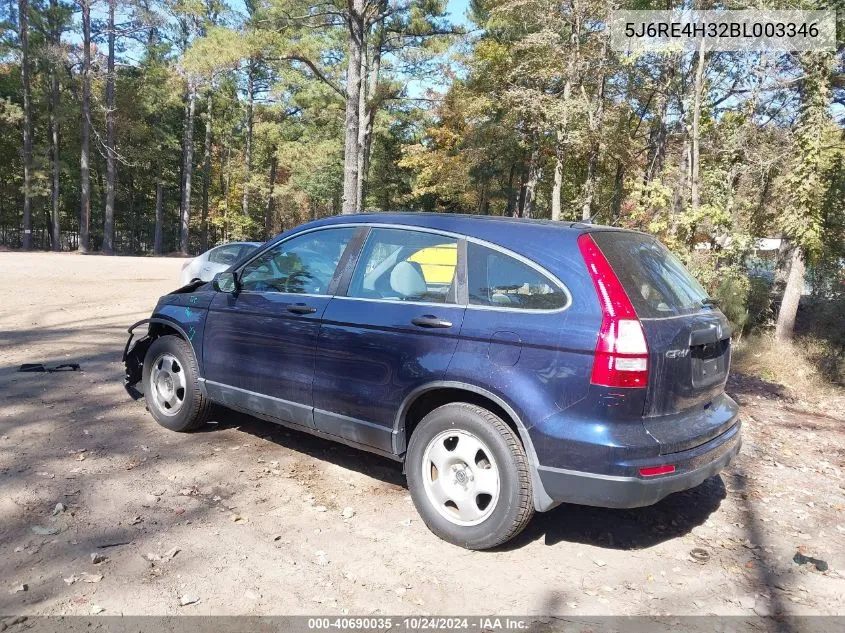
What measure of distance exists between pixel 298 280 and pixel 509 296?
1624 mm

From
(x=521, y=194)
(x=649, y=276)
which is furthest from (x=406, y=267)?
(x=521, y=194)

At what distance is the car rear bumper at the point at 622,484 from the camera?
9.50ft

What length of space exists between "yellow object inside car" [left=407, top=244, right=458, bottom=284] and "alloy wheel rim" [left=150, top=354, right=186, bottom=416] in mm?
2245

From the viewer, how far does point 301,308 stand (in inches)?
156

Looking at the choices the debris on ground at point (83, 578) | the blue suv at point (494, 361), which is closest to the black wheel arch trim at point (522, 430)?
the blue suv at point (494, 361)

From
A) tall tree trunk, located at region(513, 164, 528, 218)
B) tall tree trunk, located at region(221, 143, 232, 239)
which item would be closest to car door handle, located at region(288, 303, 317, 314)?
tall tree trunk, located at region(513, 164, 528, 218)

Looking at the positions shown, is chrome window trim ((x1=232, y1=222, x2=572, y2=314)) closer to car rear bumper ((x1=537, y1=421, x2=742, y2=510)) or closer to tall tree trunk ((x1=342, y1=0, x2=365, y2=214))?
car rear bumper ((x1=537, y1=421, x2=742, y2=510))

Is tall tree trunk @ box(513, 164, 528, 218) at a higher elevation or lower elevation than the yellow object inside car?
higher

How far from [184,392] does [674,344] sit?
11.7ft

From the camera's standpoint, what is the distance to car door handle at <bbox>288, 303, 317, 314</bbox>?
391 cm

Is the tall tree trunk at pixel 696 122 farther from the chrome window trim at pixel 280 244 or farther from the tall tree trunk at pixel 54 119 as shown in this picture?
the tall tree trunk at pixel 54 119

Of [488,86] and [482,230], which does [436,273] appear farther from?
[488,86]

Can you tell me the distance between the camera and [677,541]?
3.59 metres

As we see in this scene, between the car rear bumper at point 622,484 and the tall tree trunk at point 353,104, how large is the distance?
10699 mm
